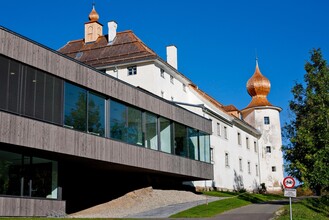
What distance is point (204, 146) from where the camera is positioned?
114 ft

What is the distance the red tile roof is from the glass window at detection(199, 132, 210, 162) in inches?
362

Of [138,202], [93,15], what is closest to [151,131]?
[138,202]

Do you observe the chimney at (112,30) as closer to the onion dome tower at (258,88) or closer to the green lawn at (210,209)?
the green lawn at (210,209)

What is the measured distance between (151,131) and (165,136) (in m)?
1.62

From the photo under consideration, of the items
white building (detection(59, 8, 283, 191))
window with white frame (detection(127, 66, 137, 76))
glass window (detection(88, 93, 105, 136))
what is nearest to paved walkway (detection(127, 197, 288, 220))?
glass window (detection(88, 93, 105, 136))

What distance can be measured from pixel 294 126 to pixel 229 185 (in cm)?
1627

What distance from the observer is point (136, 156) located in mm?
26375

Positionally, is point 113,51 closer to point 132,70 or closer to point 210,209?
point 132,70

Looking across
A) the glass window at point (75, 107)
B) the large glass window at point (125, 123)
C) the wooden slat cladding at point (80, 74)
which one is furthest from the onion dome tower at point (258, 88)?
the glass window at point (75, 107)

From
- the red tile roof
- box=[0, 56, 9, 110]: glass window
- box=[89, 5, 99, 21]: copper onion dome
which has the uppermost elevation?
box=[89, 5, 99, 21]: copper onion dome

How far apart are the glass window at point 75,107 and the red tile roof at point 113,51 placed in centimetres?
1820

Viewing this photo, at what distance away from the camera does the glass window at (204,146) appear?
1344 inches

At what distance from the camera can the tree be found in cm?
2906

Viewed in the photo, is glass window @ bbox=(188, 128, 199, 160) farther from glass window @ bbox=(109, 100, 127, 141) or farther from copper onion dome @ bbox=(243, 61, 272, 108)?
copper onion dome @ bbox=(243, 61, 272, 108)
